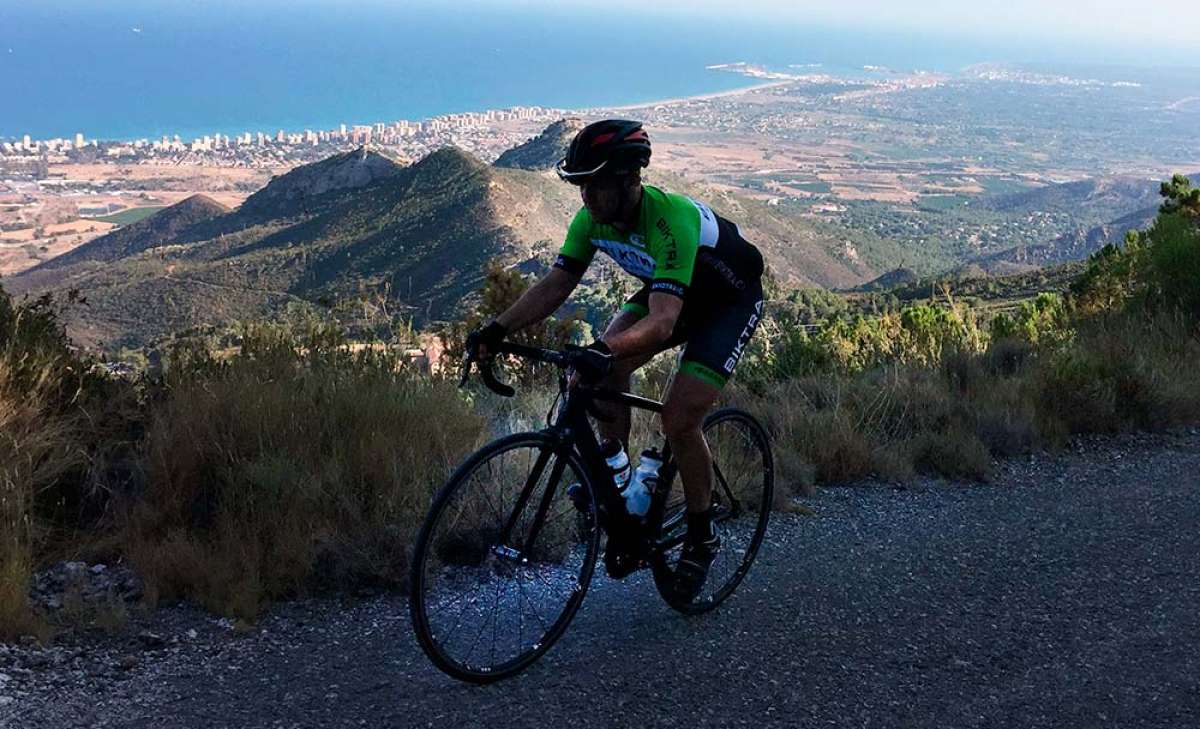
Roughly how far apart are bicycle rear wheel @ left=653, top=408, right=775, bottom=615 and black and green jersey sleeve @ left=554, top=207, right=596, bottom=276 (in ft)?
3.01

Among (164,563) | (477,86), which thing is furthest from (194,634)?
(477,86)

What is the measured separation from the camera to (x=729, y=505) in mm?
4320

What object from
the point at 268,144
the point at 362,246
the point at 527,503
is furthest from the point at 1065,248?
the point at 268,144

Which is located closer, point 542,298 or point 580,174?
point 580,174

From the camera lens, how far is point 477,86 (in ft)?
533

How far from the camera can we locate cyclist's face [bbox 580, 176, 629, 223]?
3322 mm

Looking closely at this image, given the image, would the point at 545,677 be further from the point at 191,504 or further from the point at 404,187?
the point at 404,187

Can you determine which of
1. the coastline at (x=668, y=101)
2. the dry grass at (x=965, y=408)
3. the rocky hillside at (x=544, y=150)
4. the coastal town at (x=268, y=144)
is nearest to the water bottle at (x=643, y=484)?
the dry grass at (x=965, y=408)

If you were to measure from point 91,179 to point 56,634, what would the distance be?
98.5 metres

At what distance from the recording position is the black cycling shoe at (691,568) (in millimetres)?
3832

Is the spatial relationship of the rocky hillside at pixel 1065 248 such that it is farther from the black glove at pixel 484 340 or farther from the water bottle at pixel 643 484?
the black glove at pixel 484 340

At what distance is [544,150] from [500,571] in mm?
77889

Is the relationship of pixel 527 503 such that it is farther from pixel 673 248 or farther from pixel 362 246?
pixel 362 246

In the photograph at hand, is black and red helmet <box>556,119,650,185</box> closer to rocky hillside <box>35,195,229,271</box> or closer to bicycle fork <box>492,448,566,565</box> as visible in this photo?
bicycle fork <box>492,448,566,565</box>
